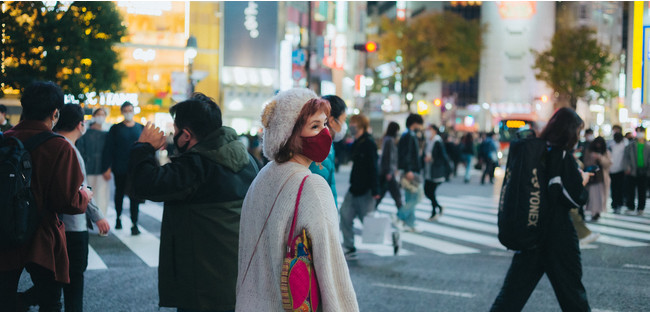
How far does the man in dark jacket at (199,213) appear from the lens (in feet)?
11.3

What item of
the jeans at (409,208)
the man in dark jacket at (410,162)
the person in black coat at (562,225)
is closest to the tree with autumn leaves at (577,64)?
the jeans at (409,208)

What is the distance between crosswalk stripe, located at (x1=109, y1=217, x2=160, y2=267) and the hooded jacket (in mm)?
4719

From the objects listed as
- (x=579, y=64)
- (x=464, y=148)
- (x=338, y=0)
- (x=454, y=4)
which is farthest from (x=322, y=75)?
(x=454, y=4)

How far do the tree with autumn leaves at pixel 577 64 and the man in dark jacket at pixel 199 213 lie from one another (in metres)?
55.8

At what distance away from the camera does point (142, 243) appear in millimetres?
9594

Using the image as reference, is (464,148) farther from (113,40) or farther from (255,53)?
(255,53)

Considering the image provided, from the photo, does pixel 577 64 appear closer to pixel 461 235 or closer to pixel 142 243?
pixel 461 235

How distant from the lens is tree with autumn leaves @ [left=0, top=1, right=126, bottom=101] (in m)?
14.0

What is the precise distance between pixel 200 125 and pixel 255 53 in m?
37.8

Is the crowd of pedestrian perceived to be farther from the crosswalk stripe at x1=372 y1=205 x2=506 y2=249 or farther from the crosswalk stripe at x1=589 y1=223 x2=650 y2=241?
the crosswalk stripe at x1=589 y1=223 x2=650 y2=241

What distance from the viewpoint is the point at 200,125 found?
11.8 ft

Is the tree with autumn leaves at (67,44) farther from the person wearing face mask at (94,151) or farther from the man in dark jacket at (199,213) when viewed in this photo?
the man in dark jacket at (199,213)

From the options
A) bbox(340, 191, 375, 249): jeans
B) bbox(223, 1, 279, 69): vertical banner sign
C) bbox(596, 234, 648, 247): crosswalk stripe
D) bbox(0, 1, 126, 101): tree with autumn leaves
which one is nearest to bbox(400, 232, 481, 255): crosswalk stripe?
bbox(340, 191, 375, 249): jeans

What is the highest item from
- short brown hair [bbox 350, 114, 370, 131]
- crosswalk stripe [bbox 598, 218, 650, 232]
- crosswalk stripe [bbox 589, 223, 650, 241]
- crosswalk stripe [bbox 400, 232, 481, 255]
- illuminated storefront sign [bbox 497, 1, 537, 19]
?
illuminated storefront sign [bbox 497, 1, 537, 19]
